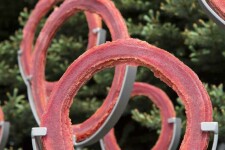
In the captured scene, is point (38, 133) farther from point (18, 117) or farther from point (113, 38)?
point (18, 117)

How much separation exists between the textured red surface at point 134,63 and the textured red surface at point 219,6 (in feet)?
1.40

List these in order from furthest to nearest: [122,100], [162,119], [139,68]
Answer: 1. [139,68]
2. [162,119]
3. [122,100]

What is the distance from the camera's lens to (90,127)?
3879mm

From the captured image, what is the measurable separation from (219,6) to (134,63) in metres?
0.54

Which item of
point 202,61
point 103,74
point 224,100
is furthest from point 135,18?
point 224,100

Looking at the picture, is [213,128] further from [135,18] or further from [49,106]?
[135,18]

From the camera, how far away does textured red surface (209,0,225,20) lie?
3.05 metres

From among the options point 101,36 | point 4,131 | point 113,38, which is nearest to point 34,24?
Answer: point 101,36

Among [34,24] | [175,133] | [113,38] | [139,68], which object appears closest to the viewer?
[113,38]

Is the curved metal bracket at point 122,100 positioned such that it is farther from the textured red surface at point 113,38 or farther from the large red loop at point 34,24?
the large red loop at point 34,24

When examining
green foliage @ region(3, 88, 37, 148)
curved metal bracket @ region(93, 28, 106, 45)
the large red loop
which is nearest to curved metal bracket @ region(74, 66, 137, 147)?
Result: curved metal bracket @ region(93, 28, 106, 45)

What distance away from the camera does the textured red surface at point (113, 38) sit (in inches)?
147

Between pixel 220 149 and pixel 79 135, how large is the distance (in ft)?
2.83

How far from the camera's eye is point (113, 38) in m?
3.81
